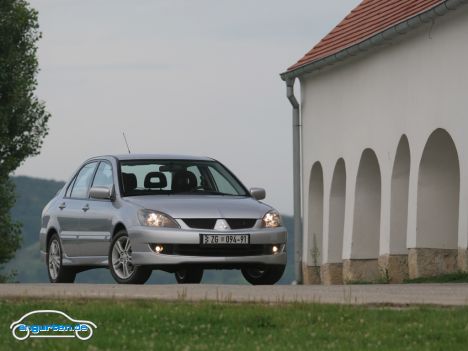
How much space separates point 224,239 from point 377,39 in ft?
42.5

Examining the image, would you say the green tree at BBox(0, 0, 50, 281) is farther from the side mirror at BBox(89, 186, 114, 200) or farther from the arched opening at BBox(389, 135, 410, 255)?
the side mirror at BBox(89, 186, 114, 200)

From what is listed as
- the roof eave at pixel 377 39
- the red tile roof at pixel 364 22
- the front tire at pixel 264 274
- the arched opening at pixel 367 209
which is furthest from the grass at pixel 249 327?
the arched opening at pixel 367 209

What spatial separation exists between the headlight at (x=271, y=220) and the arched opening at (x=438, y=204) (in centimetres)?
1006

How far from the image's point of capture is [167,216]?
658 inches

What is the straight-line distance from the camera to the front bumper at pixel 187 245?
1661 cm

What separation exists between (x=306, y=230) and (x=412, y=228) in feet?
27.9

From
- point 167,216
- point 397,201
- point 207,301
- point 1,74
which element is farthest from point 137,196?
point 1,74

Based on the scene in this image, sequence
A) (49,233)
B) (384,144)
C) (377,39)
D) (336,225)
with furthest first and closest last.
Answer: (336,225), (384,144), (377,39), (49,233)

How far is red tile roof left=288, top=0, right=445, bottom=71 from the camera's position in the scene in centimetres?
2886

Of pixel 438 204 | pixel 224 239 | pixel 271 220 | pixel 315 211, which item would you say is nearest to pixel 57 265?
pixel 224 239

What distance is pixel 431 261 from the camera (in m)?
27.0

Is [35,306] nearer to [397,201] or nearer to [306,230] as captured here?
[397,201]

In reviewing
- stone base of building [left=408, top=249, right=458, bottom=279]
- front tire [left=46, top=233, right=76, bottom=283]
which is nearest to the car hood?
front tire [left=46, top=233, right=76, bottom=283]

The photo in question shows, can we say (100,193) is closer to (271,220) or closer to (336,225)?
(271,220)
